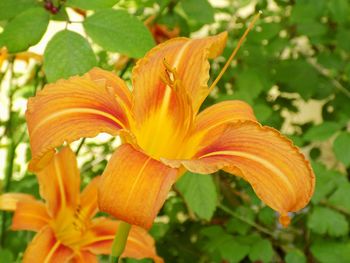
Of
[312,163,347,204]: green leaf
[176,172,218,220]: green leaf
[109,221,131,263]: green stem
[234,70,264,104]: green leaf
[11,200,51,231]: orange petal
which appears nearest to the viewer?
[109,221,131,263]: green stem

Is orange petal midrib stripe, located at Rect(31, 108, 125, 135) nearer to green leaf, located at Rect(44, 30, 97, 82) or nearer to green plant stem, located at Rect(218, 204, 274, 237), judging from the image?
green leaf, located at Rect(44, 30, 97, 82)

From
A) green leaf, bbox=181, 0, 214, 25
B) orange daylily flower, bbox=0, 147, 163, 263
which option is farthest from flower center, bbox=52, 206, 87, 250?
green leaf, bbox=181, 0, 214, 25

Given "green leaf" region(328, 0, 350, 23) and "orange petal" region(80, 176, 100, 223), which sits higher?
"green leaf" region(328, 0, 350, 23)

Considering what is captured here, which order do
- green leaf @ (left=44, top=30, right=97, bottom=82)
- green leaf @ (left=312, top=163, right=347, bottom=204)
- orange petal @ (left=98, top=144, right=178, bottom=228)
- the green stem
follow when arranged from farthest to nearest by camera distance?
green leaf @ (left=312, top=163, right=347, bottom=204) < green leaf @ (left=44, top=30, right=97, bottom=82) < the green stem < orange petal @ (left=98, top=144, right=178, bottom=228)

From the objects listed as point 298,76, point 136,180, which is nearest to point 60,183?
point 136,180

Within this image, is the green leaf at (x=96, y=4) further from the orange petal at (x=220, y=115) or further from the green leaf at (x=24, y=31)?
the orange petal at (x=220, y=115)

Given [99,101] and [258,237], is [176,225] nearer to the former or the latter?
[258,237]

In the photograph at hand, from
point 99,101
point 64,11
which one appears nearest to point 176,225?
point 64,11
